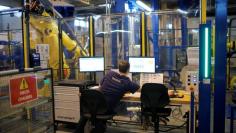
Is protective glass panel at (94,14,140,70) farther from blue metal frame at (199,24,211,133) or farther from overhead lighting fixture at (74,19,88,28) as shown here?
blue metal frame at (199,24,211,133)

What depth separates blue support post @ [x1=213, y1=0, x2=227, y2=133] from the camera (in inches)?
150

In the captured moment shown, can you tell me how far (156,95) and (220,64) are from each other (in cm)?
107

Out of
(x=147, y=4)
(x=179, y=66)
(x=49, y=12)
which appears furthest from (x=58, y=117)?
(x=147, y=4)

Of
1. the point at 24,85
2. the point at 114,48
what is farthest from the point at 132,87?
the point at 24,85

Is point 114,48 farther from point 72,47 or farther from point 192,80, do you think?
point 192,80

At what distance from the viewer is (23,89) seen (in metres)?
2.07

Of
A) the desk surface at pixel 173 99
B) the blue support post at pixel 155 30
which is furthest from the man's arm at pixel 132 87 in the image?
the blue support post at pixel 155 30

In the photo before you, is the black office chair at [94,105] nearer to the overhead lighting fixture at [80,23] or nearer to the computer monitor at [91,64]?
the computer monitor at [91,64]

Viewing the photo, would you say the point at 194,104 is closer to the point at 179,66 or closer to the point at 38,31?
the point at 179,66

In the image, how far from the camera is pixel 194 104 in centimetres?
354

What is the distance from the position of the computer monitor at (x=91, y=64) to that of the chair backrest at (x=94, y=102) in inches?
53.4

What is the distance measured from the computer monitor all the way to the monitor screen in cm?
71

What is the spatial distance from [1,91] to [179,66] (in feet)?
13.5

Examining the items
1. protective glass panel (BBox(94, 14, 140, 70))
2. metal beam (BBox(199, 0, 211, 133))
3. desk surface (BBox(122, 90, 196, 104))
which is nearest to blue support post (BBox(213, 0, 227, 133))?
desk surface (BBox(122, 90, 196, 104))
